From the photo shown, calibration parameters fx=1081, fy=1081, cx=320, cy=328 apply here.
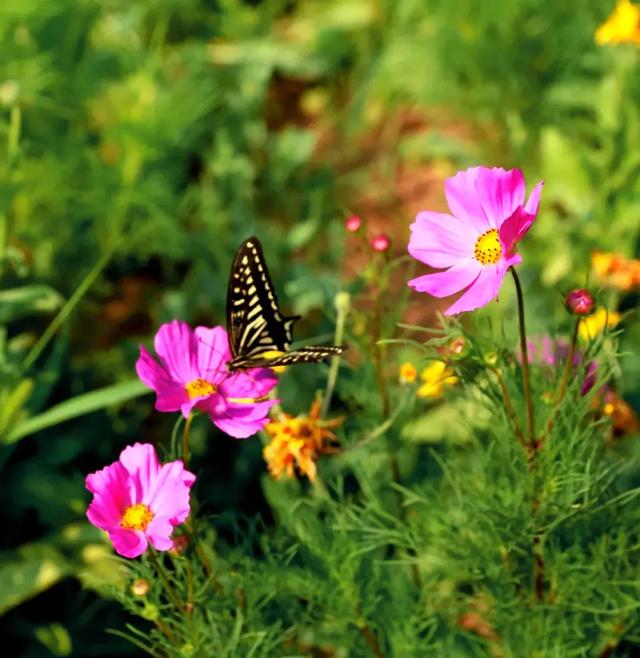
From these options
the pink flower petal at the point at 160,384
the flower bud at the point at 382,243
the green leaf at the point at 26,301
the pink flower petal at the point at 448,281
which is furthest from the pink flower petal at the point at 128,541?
the green leaf at the point at 26,301

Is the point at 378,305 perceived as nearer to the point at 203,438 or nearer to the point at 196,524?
the point at 196,524

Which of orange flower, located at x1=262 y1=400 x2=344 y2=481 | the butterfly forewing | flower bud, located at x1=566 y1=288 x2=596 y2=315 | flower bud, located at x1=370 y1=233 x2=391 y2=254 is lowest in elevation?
orange flower, located at x1=262 y1=400 x2=344 y2=481


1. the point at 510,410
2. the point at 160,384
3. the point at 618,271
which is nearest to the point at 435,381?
the point at 510,410

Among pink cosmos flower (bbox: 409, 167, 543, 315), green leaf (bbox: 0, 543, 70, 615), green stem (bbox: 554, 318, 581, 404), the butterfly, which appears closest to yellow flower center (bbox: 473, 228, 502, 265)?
pink cosmos flower (bbox: 409, 167, 543, 315)

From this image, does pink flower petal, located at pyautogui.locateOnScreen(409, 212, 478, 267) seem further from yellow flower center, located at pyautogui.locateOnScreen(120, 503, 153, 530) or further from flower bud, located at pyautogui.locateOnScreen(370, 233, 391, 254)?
yellow flower center, located at pyautogui.locateOnScreen(120, 503, 153, 530)

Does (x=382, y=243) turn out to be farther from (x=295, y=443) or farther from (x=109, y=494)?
(x=109, y=494)

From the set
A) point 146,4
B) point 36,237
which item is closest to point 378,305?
point 36,237
